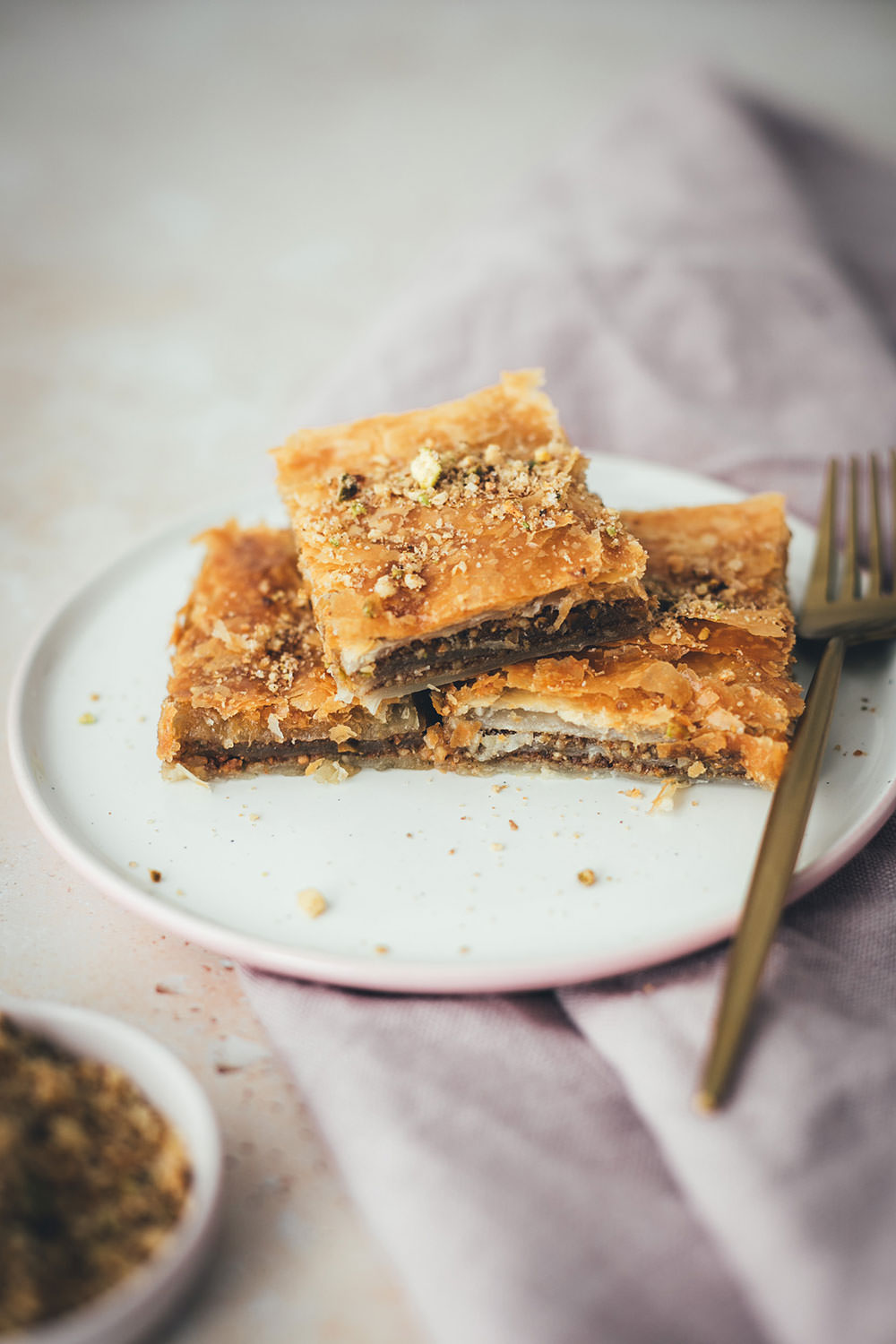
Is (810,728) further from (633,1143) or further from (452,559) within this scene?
(633,1143)

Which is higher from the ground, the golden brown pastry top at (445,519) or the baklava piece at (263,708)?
the golden brown pastry top at (445,519)

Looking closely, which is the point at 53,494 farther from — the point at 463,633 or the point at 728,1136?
the point at 728,1136

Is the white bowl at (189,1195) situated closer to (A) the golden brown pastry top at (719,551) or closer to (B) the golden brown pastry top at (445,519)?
(B) the golden brown pastry top at (445,519)

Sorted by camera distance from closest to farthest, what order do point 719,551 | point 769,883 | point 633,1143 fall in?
1. point 633,1143
2. point 769,883
3. point 719,551

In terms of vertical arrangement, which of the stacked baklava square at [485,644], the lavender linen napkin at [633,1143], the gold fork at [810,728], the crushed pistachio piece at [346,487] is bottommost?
the lavender linen napkin at [633,1143]

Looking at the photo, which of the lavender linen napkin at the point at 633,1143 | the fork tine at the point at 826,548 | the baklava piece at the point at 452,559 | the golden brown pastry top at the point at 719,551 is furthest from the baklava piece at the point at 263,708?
the fork tine at the point at 826,548

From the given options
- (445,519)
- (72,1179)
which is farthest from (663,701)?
(72,1179)
